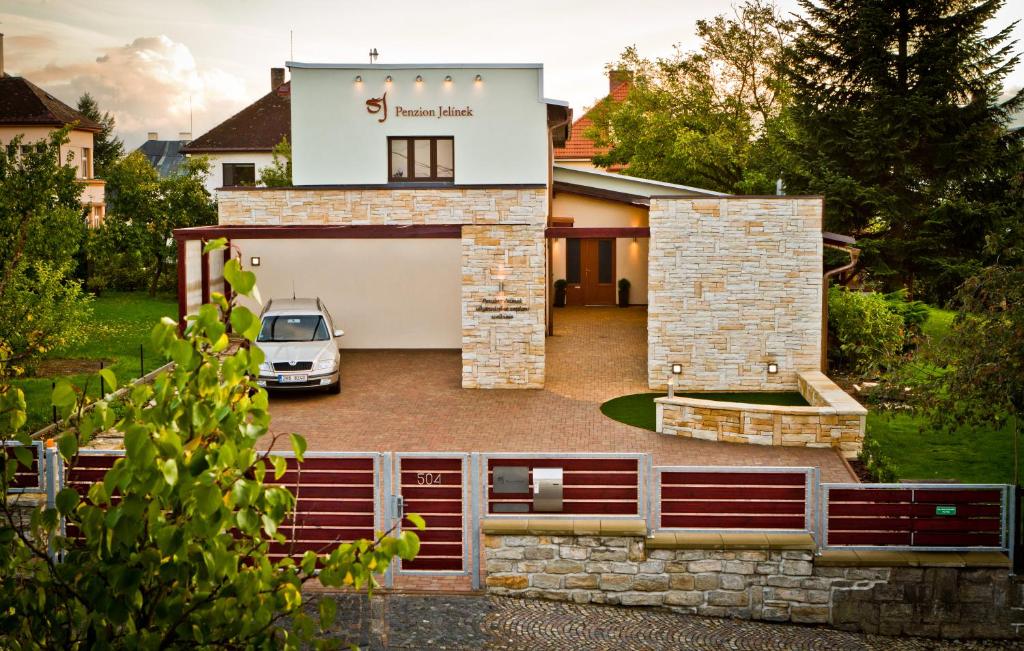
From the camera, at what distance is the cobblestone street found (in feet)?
33.4

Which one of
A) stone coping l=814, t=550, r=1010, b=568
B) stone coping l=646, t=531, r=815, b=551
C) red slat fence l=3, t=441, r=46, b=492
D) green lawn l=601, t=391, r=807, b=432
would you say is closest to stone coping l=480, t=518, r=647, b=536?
stone coping l=646, t=531, r=815, b=551

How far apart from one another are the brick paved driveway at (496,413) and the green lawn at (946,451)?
4.22 feet

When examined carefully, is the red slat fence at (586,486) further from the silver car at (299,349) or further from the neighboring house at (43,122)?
the neighboring house at (43,122)

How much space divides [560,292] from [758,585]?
21.9 metres

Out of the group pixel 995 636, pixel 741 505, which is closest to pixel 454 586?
pixel 741 505

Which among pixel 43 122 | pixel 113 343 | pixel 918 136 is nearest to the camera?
pixel 113 343

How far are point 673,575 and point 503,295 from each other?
419 inches

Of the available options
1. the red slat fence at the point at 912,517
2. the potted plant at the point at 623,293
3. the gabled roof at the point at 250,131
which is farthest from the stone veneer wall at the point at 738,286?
the gabled roof at the point at 250,131

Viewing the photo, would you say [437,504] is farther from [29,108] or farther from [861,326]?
[29,108]

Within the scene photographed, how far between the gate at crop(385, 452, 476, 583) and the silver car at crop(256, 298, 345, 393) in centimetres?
871

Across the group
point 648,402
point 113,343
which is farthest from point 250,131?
point 648,402

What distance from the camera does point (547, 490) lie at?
442 inches

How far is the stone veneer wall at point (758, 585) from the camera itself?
36.1 ft

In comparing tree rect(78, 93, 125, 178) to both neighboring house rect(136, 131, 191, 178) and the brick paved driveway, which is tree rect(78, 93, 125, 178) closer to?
neighboring house rect(136, 131, 191, 178)
